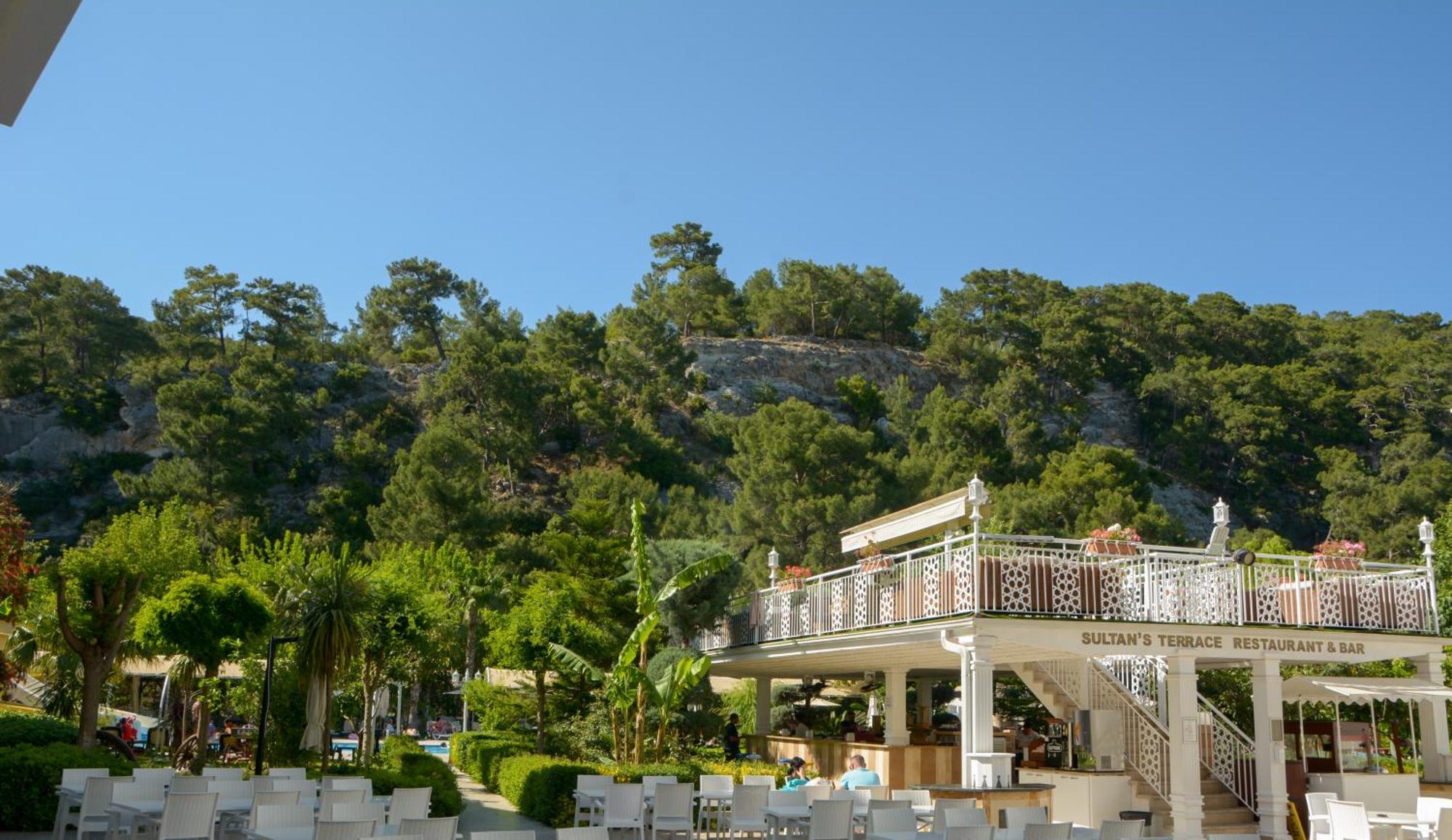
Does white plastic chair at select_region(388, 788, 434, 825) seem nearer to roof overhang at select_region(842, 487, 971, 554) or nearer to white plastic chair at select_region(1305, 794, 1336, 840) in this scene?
roof overhang at select_region(842, 487, 971, 554)

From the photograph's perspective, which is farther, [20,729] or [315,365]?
[315,365]

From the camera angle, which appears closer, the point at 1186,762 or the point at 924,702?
the point at 1186,762

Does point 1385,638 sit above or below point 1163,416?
below

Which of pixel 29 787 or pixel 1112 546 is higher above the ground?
pixel 1112 546

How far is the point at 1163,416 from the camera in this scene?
76562 mm

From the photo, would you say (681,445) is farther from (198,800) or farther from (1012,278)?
(198,800)

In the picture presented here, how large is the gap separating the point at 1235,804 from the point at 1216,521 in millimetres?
4258

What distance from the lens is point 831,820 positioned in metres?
11.3

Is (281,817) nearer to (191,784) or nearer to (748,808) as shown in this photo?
(191,784)

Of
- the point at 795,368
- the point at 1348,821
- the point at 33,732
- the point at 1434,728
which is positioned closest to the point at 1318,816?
the point at 1348,821

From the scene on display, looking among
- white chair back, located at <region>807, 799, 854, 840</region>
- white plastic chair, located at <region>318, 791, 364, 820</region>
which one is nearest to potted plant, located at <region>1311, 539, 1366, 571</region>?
white chair back, located at <region>807, 799, 854, 840</region>

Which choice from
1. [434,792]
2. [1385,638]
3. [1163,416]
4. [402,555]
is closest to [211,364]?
[402,555]

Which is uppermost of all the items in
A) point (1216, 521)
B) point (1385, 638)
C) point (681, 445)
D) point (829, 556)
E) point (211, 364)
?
point (211, 364)

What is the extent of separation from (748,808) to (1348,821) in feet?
21.7
